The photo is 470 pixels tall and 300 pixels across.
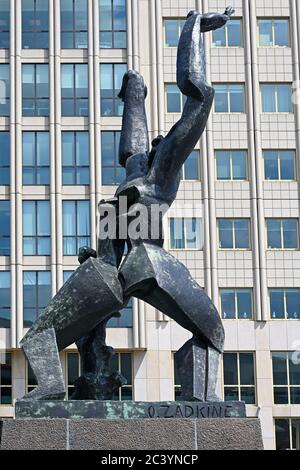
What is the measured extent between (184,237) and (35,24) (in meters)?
11.5

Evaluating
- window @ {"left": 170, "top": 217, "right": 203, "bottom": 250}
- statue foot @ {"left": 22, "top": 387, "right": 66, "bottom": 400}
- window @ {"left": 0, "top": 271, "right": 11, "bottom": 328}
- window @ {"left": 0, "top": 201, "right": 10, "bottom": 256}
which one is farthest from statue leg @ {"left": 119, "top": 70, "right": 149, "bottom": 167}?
window @ {"left": 170, "top": 217, "right": 203, "bottom": 250}

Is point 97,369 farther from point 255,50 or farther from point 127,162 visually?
point 255,50

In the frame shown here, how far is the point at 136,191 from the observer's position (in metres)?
14.3

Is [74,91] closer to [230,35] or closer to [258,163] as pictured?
[230,35]

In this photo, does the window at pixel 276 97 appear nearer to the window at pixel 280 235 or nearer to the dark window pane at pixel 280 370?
the window at pixel 280 235

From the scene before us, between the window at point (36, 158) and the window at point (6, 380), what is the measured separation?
24.8 feet

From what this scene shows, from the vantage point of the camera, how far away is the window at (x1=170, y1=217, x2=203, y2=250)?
4853cm

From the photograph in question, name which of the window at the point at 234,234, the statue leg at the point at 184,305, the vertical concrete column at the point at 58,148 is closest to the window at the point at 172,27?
the vertical concrete column at the point at 58,148

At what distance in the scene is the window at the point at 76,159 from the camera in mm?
48562

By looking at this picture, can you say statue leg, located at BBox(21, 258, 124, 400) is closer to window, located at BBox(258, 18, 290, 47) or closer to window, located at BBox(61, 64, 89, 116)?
window, located at BBox(61, 64, 89, 116)

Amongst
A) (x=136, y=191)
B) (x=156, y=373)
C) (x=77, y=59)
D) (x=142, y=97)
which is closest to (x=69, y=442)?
(x=136, y=191)

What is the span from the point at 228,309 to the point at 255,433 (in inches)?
1398

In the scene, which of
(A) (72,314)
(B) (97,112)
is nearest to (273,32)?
(B) (97,112)

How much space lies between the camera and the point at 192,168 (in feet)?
164
